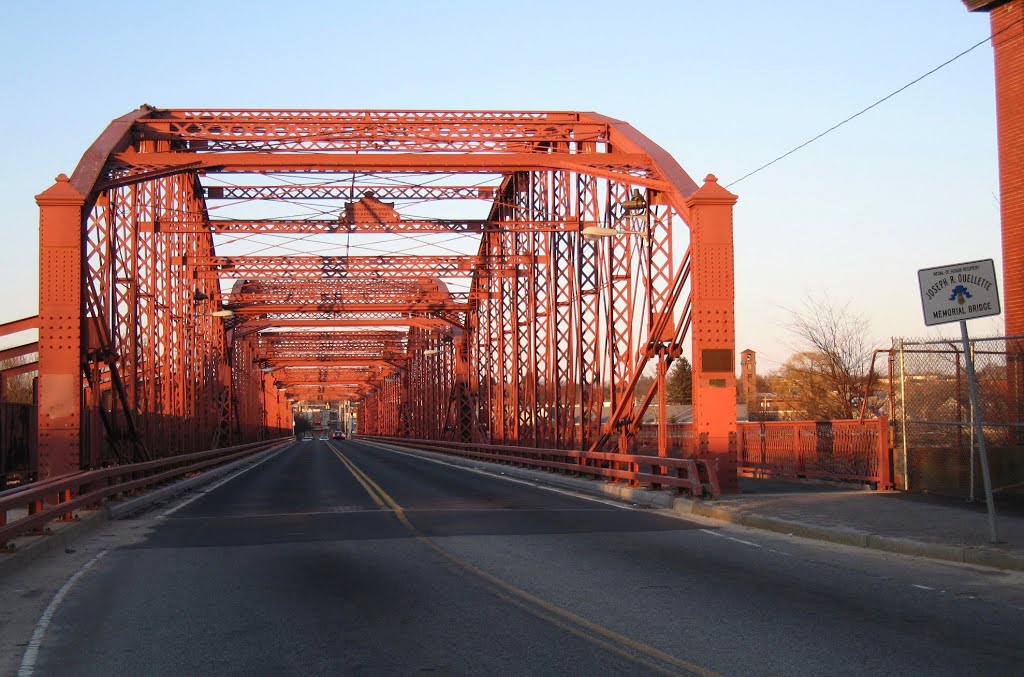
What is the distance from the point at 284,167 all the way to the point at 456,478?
35.6 feet

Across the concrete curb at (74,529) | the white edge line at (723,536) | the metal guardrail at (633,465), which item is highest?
the metal guardrail at (633,465)

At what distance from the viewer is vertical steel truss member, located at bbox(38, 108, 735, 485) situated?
19.8 metres

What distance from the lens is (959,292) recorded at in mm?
12148

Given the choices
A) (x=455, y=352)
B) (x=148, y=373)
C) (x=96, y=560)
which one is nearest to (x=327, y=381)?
(x=455, y=352)

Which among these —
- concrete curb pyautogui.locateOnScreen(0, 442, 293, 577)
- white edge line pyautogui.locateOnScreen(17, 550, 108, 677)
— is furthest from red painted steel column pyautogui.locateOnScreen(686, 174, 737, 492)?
white edge line pyautogui.locateOnScreen(17, 550, 108, 677)

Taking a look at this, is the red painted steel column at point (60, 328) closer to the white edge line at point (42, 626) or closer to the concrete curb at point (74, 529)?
the concrete curb at point (74, 529)

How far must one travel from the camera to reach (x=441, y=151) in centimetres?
2617

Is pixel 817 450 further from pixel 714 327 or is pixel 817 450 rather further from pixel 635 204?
pixel 635 204

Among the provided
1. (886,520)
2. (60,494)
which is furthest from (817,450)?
(60,494)

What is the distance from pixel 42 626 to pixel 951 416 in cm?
1486

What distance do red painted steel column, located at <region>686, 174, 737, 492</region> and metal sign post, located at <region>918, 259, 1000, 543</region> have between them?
6923 mm

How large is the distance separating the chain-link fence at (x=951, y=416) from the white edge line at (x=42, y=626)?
12464 mm

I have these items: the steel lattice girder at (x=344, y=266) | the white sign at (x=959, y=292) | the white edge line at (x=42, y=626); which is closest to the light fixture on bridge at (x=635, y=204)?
the white sign at (x=959, y=292)

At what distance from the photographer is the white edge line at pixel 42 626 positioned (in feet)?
23.8
